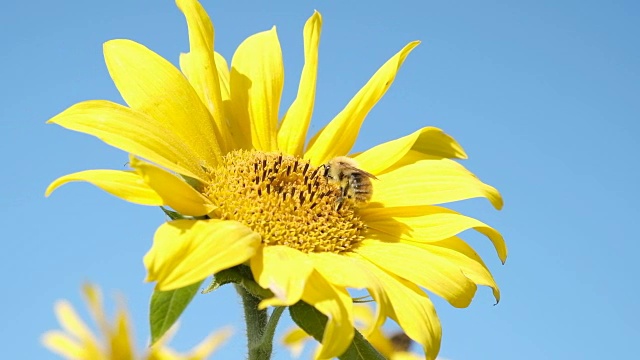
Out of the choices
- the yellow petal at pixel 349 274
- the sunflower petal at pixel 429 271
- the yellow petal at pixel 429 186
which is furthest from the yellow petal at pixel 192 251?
the yellow petal at pixel 429 186

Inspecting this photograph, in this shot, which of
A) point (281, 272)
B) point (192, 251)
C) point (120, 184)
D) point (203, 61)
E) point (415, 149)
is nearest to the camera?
point (192, 251)

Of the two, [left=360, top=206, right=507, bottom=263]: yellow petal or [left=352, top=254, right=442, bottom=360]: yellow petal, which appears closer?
[left=352, top=254, right=442, bottom=360]: yellow petal

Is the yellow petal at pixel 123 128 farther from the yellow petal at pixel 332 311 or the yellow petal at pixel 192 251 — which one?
the yellow petal at pixel 332 311

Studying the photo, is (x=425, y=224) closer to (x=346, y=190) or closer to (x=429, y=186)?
(x=429, y=186)

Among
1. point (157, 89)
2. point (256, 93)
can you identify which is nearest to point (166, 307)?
point (157, 89)

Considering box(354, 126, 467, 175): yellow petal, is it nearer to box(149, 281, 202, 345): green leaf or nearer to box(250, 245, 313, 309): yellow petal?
box(250, 245, 313, 309): yellow petal

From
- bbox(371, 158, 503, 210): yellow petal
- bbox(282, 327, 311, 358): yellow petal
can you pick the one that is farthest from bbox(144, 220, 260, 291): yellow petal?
bbox(282, 327, 311, 358): yellow petal
